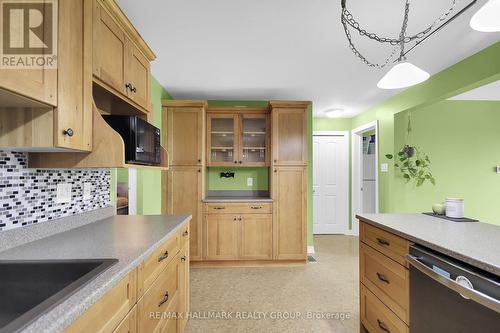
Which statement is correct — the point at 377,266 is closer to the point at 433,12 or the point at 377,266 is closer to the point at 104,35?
the point at 433,12

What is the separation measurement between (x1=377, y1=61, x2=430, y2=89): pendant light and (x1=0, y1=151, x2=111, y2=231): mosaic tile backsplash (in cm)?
209

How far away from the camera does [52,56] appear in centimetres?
96

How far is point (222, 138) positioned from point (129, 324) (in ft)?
9.06

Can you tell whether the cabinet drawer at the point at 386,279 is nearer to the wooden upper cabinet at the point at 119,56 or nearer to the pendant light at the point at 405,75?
the pendant light at the point at 405,75

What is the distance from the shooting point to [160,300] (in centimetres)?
132

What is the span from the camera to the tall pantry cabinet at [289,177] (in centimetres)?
321

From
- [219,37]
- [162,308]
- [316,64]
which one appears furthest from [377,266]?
[219,37]

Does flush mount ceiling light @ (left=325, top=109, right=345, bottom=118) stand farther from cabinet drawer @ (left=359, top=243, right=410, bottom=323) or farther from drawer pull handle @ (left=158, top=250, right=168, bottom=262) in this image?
drawer pull handle @ (left=158, top=250, right=168, bottom=262)

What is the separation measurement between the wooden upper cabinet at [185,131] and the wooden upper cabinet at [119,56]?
1436mm

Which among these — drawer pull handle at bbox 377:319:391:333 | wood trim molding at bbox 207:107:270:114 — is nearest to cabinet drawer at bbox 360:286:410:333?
drawer pull handle at bbox 377:319:391:333

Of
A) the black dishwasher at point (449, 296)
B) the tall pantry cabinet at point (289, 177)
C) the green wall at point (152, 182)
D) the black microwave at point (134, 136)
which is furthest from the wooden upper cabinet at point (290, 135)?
the black dishwasher at point (449, 296)

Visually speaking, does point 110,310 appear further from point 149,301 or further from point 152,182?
point 152,182

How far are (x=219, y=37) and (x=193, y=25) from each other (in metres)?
0.24

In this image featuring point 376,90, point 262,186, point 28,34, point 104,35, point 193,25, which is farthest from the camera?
point 262,186
